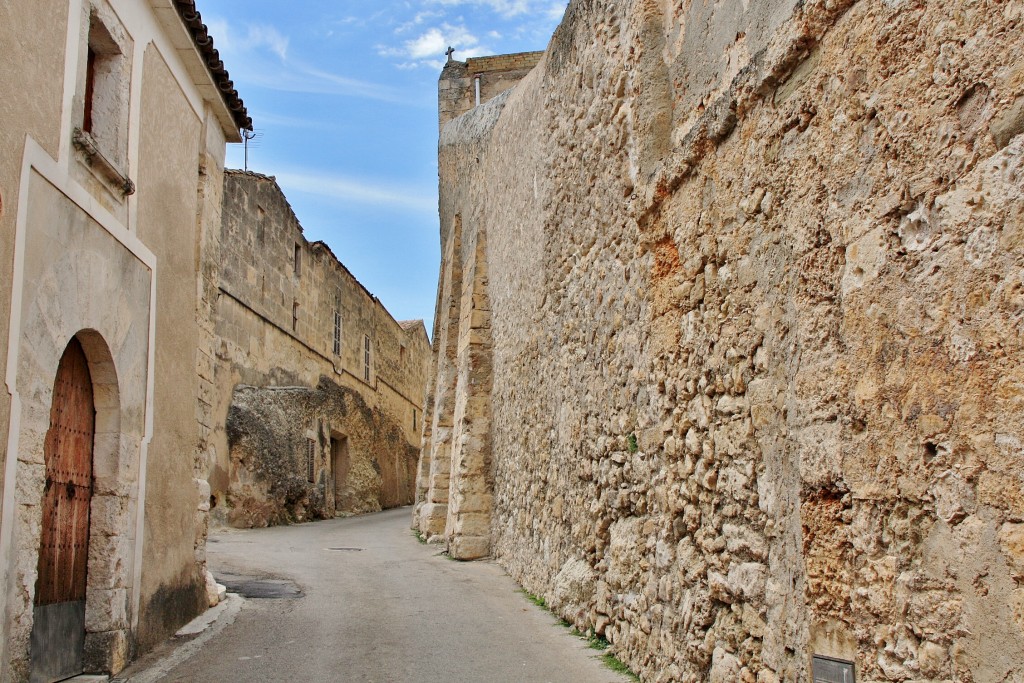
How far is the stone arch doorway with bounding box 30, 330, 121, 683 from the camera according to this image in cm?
484

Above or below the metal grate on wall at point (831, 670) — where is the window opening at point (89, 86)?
above

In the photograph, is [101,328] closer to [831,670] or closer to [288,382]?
[831,670]

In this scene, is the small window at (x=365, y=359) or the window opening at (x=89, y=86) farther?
the small window at (x=365, y=359)

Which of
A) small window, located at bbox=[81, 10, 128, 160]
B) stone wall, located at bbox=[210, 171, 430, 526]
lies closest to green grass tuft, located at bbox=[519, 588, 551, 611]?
small window, located at bbox=[81, 10, 128, 160]

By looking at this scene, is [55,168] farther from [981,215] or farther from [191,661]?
[981,215]

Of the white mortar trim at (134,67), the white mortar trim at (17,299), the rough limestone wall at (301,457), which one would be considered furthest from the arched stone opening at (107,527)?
the rough limestone wall at (301,457)

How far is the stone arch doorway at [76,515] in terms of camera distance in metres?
4.84

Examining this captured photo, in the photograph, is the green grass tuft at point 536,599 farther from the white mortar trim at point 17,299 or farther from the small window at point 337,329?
the small window at point 337,329

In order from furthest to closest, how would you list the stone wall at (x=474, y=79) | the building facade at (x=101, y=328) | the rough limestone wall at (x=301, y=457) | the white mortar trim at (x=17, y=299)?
the stone wall at (x=474, y=79), the rough limestone wall at (x=301, y=457), the building facade at (x=101, y=328), the white mortar trim at (x=17, y=299)

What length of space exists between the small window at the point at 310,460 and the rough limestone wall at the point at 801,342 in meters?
12.1

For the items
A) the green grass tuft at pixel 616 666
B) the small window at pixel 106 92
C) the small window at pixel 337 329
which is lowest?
the green grass tuft at pixel 616 666

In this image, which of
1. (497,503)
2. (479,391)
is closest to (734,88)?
(497,503)

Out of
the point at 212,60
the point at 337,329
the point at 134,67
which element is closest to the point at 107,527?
the point at 134,67

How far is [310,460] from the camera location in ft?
58.1
